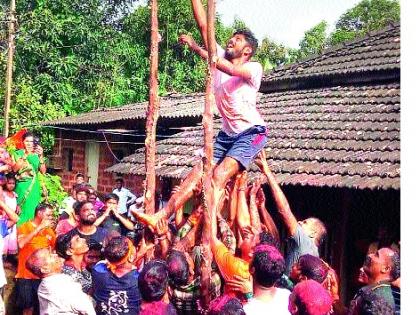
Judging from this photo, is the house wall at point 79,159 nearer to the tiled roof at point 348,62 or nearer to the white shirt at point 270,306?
the tiled roof at point 348,62

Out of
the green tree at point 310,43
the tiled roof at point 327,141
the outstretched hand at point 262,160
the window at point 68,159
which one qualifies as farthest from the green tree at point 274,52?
the outstretched hand at point 262,160

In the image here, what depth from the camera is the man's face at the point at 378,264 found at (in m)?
4.04

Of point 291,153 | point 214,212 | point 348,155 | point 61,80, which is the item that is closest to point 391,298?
point 214,212

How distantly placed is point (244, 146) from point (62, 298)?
1764 mm

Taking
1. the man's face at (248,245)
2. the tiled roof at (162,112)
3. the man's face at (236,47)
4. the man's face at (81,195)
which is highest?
the tiled roof at (162,112)

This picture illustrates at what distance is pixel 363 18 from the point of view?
1001 inches

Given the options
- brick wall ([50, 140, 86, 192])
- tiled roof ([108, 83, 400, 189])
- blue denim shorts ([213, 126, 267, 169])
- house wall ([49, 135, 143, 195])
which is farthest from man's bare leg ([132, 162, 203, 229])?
brick wall ([50, 140, 86, 192])

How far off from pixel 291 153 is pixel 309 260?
13.0ft

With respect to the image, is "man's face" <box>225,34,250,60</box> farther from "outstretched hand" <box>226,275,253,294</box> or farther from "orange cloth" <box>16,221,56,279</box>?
"orange cloth" <box>16,221,56,279</box>

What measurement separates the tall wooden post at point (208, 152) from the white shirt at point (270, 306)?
1.56 feet

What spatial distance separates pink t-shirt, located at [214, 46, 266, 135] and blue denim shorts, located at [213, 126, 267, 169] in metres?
0.04

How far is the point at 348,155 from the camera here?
737 cm

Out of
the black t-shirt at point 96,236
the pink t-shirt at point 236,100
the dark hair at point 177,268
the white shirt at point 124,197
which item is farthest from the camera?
the white shirt at point 124,197
